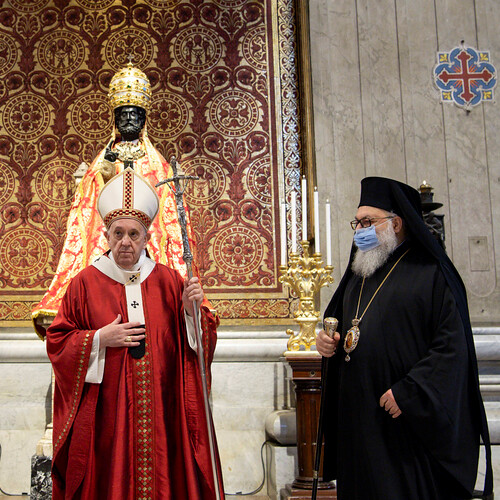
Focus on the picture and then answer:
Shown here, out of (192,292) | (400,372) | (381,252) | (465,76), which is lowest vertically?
(400,372)

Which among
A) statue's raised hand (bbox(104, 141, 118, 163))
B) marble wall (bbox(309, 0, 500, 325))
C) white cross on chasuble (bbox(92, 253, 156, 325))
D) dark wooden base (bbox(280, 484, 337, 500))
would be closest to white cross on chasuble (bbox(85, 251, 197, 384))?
white cross on chasuble (bbox(92, 253, 156, 325))

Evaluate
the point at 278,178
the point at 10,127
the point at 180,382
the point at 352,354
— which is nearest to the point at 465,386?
the point at 352,354

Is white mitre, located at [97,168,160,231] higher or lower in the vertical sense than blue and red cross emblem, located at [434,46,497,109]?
lower

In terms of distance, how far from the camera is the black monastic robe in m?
2.20

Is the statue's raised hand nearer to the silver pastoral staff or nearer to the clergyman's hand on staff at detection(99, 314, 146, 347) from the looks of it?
the silver pastoral staff

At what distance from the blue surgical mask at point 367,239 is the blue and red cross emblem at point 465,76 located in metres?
2.48

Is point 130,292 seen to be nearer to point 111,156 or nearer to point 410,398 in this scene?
point 410,398

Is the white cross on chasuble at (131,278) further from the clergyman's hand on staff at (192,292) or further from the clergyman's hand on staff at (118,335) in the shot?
the clergyman's hand on staff at (192,292)

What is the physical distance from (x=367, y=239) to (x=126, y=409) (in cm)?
115

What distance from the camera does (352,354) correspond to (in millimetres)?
2445

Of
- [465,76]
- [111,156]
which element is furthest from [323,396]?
[465,76]

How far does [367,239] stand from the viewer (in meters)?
2.58

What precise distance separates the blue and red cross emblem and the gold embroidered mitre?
2075 millimetres

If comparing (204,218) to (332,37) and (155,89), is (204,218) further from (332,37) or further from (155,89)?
(332,37)
